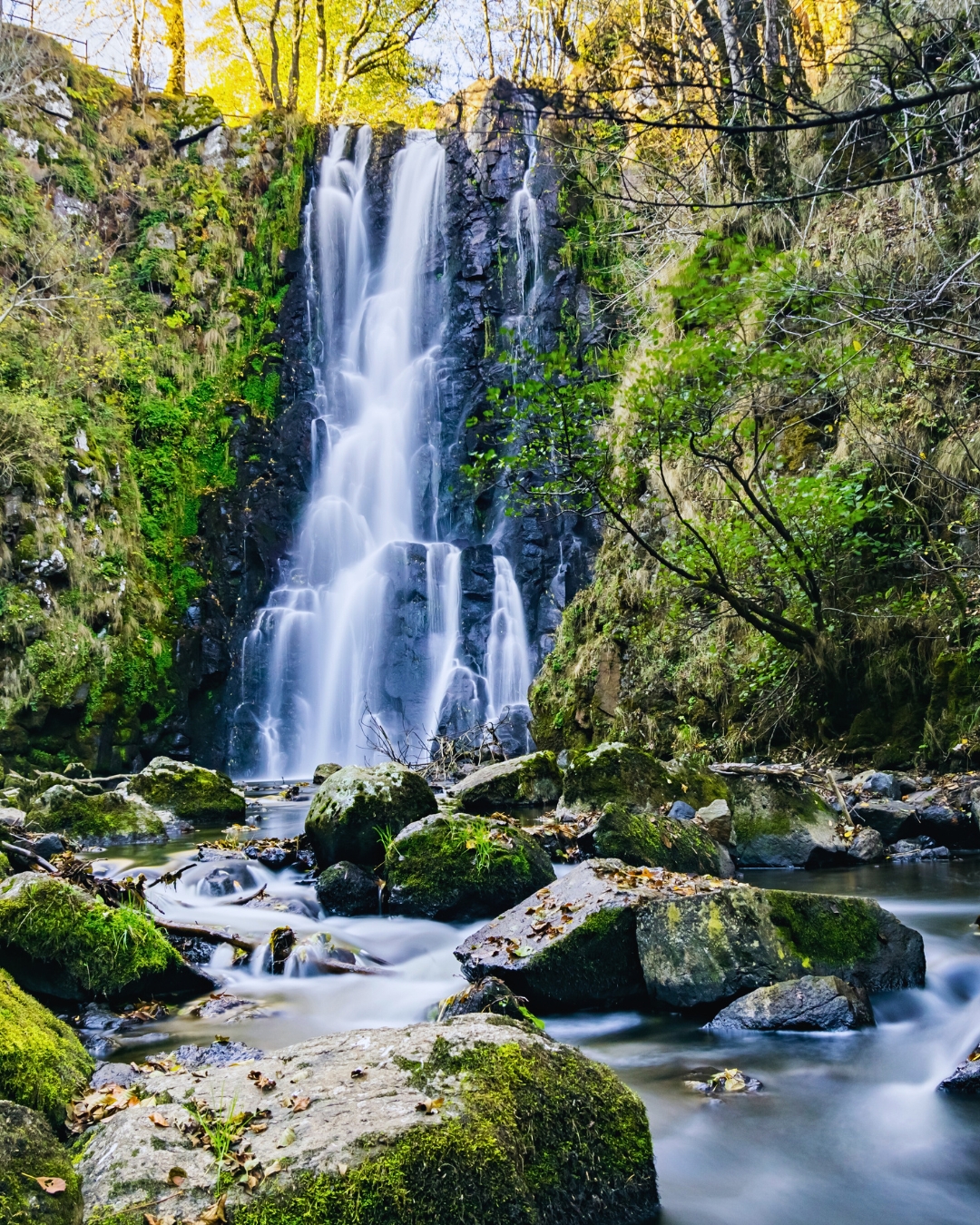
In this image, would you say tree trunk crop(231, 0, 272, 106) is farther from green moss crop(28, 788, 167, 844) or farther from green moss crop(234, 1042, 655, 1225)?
green moss crop(234, 1042, 655, 1225)

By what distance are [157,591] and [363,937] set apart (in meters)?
12.0

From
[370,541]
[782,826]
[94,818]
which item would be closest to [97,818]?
[94,818]

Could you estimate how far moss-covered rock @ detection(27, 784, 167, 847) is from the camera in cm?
803

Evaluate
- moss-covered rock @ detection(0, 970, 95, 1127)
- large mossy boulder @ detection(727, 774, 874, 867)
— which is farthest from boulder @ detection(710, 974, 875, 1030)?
large mossy boulder @ detection(727, 774, 874, 867)

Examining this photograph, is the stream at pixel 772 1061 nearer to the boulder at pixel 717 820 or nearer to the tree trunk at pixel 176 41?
the boulder at pixel 717 820

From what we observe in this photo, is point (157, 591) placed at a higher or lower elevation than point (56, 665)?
higher

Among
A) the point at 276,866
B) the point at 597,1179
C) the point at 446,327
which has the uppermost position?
the point at 446,327

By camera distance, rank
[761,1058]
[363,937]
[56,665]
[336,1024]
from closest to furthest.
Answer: [761,1058], [336,1024], [363,937], [56,665]

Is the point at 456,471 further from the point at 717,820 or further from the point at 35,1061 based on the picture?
the point at 35,1061

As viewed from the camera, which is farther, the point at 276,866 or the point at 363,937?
the point at 276,866

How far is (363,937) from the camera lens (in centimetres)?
544

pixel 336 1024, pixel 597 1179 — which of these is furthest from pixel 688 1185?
pixel 336 1024

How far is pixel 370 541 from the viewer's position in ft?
60.2

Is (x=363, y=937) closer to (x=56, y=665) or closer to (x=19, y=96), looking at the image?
(x=56, y=665)
